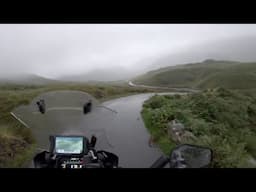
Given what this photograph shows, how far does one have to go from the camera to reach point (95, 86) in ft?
10.2

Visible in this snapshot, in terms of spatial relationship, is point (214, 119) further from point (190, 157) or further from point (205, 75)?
point (190, 157)

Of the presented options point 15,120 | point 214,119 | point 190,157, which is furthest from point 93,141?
point 214,119

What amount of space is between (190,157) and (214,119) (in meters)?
1.50

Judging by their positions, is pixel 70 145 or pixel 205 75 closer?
pixel 70 145

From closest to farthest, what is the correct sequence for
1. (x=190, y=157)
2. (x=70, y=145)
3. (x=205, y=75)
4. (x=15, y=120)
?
(x=190, y=157), (x=70, y=145), (x=15, y=120), (x=205, y=75)

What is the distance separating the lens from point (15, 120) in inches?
98.5

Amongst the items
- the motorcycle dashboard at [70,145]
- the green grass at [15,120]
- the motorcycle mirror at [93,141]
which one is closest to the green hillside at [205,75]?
the green grass at [15,120]

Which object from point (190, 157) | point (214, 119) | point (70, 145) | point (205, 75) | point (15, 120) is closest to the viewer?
point (190, 157)

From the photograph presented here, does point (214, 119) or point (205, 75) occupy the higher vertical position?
point (205, 75)

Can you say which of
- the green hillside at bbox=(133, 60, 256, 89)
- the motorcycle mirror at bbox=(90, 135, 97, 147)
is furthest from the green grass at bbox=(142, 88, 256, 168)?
the motorcycle mirror at bbox=(90, 135, 97, 147)

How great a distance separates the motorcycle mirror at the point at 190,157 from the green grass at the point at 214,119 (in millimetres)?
904
